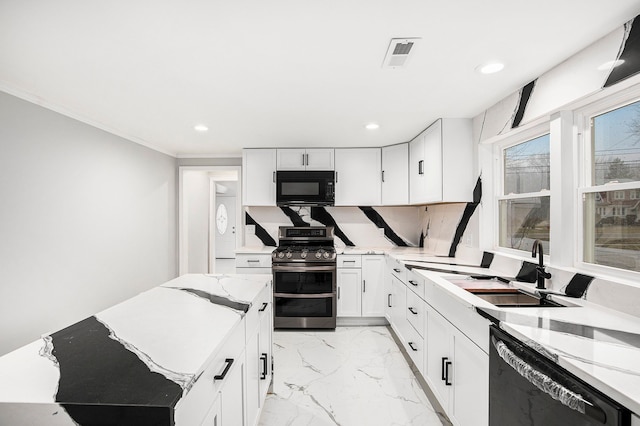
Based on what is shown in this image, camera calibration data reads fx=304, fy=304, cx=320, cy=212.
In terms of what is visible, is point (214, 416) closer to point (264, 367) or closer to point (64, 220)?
point (264, 367)

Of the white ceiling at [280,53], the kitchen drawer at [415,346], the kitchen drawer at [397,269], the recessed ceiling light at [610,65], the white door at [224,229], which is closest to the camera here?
the white ceiling at [280,53]

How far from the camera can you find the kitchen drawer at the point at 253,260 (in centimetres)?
373

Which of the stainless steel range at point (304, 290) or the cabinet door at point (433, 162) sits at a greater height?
the cabinet door at point (433, 162)

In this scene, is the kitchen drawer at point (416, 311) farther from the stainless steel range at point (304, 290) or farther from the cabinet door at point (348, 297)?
the stainless steel range at point (304, 290)

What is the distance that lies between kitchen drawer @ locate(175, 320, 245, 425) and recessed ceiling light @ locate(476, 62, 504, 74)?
198cm

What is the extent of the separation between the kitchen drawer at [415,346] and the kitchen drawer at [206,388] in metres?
1.58

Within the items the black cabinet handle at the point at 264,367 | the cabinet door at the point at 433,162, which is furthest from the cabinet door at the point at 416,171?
the black cabinet handle at the point at 264,367

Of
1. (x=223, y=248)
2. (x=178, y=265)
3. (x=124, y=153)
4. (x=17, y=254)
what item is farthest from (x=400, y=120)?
(x=223, y=248)

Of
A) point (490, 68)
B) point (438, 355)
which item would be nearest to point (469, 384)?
point (438, 355)

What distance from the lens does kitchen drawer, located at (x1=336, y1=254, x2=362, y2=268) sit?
3709 mm

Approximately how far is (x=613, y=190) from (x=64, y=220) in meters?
3.78

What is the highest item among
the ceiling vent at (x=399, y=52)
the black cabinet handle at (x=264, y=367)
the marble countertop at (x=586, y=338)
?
the ceiling vent at (x=399, y=52)

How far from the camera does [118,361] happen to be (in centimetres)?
95

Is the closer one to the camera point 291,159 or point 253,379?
point 253,379
